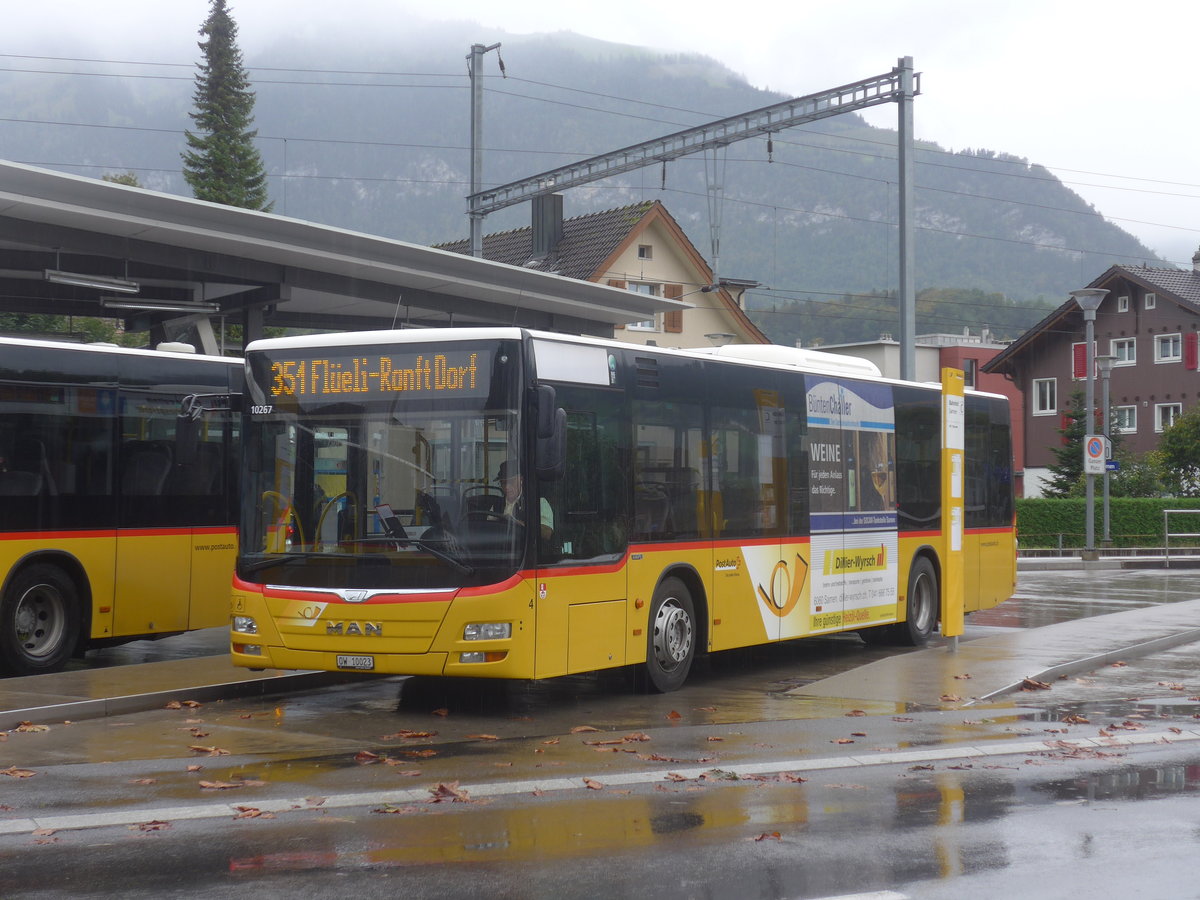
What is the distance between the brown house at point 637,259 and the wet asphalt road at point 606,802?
141 feet

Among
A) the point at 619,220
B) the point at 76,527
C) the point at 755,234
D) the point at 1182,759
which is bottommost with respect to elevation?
the point at 1182,759

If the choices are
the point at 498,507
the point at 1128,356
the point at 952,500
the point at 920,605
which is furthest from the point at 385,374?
the point at 1128,356

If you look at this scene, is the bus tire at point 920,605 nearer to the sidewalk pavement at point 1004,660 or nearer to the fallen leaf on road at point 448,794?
the sidewalk pavement at point 1004,660

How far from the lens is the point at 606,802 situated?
8.23 meters

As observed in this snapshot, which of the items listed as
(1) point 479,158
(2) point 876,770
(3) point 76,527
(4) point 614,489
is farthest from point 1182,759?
(1) point 479,158

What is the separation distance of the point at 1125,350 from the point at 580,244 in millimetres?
26574

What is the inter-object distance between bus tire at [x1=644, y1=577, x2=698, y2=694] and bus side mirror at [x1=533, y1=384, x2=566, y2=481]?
2014 mm

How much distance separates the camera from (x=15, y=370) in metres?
13.7

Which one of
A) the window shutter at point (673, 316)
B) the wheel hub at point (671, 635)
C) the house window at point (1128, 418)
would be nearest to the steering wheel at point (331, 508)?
the wheel hub at point (671, 635)

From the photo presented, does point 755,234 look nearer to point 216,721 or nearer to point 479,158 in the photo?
point 479,158

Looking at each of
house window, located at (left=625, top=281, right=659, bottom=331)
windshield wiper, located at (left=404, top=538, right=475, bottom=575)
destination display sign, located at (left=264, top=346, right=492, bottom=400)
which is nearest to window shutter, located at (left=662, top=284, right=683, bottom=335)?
house window, located at (left=625, top=281, right=659, bottom=331)

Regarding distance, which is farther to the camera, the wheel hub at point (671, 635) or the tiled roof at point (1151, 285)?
the tiled roof at point (1151, 285)

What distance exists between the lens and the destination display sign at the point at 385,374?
37.5ft

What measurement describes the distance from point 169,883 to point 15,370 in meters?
8.46
